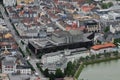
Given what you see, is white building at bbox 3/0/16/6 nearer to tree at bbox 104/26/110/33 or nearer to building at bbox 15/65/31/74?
tree at bbox 104/26/110/33

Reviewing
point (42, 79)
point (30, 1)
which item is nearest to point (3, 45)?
point (42, 79)

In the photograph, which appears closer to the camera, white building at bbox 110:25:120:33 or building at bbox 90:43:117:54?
building at bbox 90:43:117:54

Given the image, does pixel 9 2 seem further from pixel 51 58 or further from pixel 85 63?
pixel 85 63

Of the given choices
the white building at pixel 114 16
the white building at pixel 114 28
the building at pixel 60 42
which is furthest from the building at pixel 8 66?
the white building at pixel 114 16

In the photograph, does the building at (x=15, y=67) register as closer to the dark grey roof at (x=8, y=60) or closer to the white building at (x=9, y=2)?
the dark grey roof at (x=8, y=60)

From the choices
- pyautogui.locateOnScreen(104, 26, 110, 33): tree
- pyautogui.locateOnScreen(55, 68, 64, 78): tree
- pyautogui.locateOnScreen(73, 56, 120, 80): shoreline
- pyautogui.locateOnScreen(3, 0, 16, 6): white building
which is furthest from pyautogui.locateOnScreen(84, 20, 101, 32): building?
pyautogui.locateOnScreen(3, 0, 16, 6): white building

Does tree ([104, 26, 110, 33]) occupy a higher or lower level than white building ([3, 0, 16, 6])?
lower

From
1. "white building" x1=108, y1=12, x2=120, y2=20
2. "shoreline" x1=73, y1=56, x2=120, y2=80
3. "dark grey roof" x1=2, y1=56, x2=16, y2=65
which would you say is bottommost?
"shoreline" x1=73, y1=56, x2=120, y2=80
